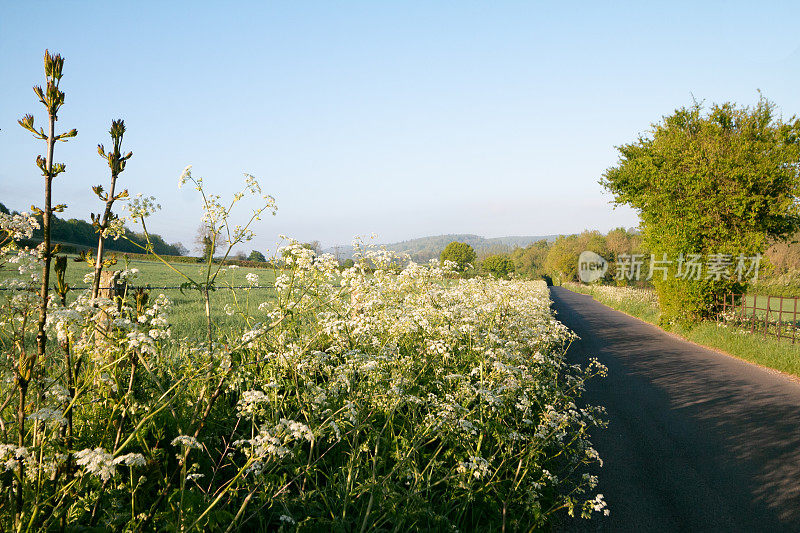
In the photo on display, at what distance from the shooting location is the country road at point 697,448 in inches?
→ 161

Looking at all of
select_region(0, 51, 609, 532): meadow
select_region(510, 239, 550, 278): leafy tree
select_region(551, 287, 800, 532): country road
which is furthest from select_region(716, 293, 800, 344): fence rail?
select_region(510, 239, 550, 278): leafy tree

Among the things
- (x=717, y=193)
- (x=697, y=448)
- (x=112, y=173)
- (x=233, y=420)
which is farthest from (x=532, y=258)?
(x=112, y=173)

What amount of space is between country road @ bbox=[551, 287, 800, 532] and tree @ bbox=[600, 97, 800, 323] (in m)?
6.73

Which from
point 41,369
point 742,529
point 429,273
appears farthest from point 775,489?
point 41,369

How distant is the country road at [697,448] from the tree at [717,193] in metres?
6.73

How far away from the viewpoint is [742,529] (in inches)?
153

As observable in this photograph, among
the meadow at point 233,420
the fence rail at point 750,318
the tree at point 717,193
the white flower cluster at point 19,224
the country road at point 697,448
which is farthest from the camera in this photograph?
the tree at point 717,193

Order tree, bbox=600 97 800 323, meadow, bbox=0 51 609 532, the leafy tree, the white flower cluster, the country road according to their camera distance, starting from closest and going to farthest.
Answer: meadow, bbox=0 51 609 532 → the white flower cluster → the country road → tree, bbox=600 97 800 323 → the leafy tree

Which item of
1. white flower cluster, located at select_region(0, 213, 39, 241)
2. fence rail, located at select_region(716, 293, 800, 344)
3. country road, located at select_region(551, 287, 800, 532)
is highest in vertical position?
white flower cluster, located at select_region(0, 213, 39, 241)

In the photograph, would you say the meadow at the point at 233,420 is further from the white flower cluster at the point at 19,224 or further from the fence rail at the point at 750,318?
the fence rail at the point at 750,318

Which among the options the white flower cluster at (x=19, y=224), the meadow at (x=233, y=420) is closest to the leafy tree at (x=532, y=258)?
the meadow at (x=233, y=420)

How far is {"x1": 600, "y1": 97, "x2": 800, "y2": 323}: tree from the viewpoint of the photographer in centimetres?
1507

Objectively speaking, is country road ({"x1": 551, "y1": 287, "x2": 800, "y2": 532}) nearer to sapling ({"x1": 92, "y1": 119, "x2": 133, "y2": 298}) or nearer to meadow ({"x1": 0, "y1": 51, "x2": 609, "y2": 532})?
meadow ({"x1": 0, "y1": 51, "x2": 609, "y2": 532})

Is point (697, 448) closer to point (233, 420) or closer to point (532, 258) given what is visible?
point (233, 420)
